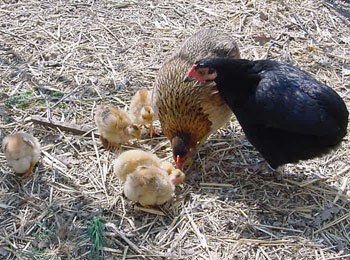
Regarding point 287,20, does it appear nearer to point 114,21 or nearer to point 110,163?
point 114,21

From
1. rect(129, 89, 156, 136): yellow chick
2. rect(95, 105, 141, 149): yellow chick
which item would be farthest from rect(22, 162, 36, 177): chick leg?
rect(129, 89, 156, 136): yellow chick

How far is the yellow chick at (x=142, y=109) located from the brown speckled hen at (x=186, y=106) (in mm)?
89

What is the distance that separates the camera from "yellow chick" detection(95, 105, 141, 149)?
3889 mm

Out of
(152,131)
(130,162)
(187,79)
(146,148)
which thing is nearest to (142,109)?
(152,131)

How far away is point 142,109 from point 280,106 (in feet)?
4.36

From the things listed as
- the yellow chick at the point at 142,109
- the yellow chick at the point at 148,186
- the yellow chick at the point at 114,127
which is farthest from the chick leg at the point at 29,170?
the yellow chick at the point at 142,109

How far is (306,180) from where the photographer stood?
3.90 m

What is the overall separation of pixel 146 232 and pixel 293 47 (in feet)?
10.3

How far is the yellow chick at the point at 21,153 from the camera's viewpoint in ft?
11.8

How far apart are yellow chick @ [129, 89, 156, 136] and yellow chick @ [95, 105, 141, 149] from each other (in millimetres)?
139

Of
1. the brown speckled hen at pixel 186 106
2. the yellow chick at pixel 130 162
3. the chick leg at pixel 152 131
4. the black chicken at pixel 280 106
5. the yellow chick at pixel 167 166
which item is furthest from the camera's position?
the chick leg at pixel 152 131

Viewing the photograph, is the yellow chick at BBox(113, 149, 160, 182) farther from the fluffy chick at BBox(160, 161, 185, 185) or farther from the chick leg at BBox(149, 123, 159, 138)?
the chick leg at BBox(149, 123, 159, 138)

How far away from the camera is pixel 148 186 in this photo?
11.0 feet

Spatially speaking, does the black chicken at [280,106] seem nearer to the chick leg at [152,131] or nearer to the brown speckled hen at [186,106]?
the brown speckled hen at [186,106]
